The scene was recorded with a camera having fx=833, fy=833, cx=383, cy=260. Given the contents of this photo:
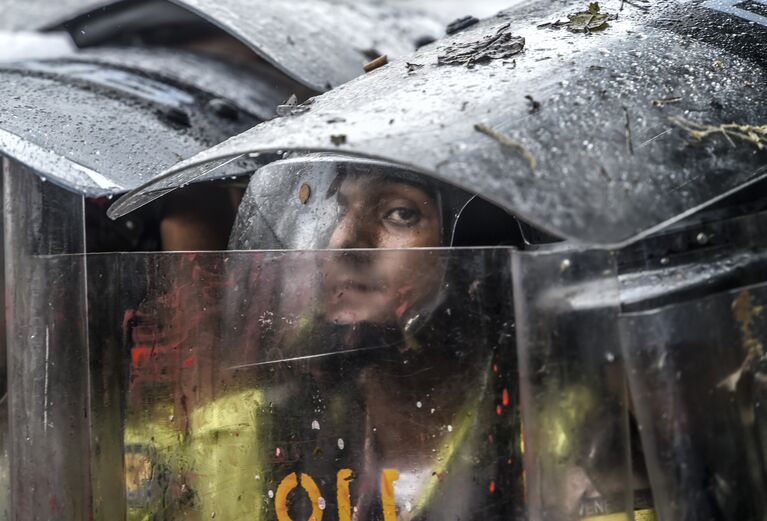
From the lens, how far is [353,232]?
1.49m

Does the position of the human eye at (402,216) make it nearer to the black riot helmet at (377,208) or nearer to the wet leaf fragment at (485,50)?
the black riot helmet at (377,208)

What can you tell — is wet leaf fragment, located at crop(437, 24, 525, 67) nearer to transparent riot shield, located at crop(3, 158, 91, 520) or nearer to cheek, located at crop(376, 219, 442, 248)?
cheek, located at crop(376, 219, 442, 248)

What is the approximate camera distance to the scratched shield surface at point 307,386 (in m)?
1.19

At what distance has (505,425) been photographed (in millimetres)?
1179

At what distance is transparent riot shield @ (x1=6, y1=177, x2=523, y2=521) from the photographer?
3.92 ft

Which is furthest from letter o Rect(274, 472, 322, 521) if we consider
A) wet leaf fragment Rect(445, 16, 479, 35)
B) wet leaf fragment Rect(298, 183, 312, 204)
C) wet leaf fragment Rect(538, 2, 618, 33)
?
wet leaf fragment Rect(445, 16, 479, 35)

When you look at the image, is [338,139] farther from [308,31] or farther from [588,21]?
[308,31]

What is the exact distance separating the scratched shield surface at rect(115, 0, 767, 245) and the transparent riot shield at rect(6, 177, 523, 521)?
137 millimetres

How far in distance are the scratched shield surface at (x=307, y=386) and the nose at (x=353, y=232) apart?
0.63 feet

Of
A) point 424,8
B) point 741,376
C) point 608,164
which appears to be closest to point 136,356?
point 608,164

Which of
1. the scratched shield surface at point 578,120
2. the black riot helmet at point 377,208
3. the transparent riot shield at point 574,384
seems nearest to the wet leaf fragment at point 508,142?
the scratched shield surface at point 578,120

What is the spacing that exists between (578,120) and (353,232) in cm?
45

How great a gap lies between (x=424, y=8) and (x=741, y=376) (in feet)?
10.5

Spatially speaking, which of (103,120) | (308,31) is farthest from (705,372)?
(308,31)
